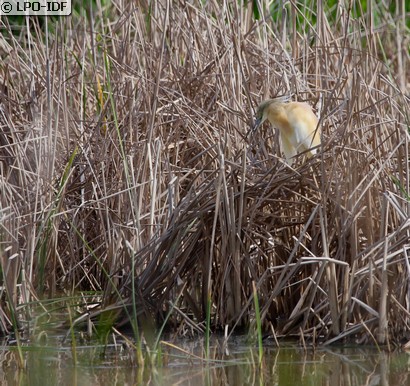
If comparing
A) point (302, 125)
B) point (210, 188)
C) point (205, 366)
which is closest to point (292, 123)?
point (302, 125)

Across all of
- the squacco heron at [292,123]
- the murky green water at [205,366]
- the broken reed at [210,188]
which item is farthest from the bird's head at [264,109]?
the murky green water at [205,366]

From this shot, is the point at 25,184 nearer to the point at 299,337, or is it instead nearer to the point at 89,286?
the point at 89,286

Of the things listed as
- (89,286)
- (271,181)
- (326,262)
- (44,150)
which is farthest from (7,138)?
(326,262)

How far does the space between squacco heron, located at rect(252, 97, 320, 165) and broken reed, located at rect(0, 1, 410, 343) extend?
0.08 meters

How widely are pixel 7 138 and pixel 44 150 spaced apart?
1.48 ft

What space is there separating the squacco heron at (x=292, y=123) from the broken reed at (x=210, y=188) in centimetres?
8

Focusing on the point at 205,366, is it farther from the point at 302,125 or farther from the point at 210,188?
the point at 302,125

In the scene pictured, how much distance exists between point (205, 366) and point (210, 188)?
82 centimetres

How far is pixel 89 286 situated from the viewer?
4566 millimetres

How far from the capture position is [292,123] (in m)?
3.86

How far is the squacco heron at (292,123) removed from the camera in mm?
3871

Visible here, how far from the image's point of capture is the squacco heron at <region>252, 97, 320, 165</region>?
3871mm

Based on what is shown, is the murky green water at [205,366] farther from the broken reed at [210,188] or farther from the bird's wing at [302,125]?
the bird's wing at [302,125]

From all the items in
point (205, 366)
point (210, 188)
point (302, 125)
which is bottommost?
point (205, 366)
